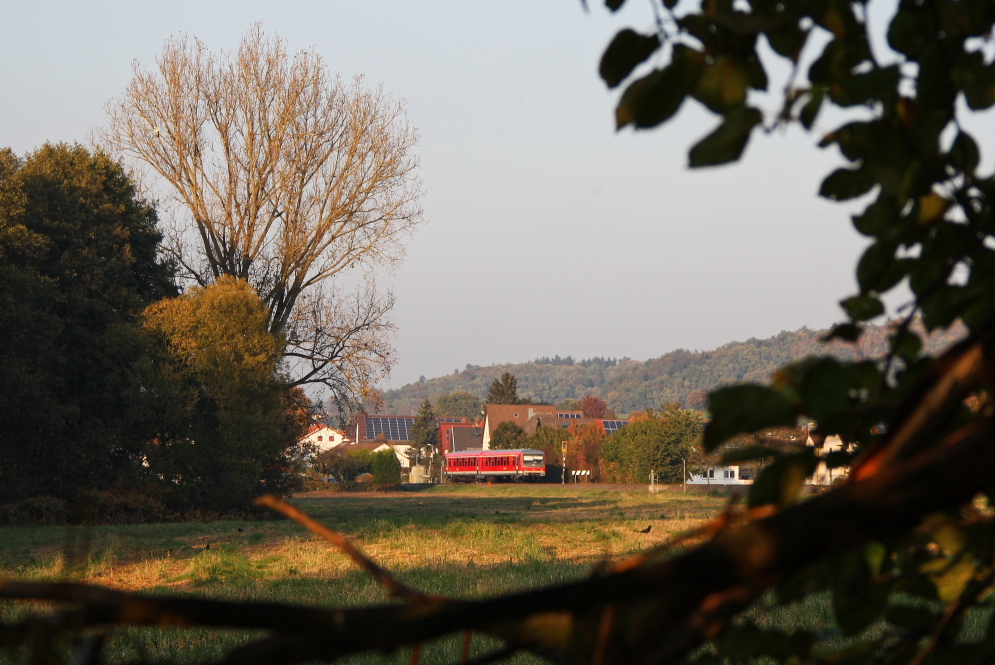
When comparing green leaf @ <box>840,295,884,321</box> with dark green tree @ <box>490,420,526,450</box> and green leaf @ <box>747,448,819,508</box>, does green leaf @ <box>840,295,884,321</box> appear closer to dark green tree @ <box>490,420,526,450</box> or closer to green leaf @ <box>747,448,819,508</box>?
green leaf @ <box>747,448,819,508</box>

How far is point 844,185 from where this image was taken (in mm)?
Answer: 985

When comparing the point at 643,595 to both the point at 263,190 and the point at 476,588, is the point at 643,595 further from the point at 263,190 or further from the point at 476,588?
the point at 263,190

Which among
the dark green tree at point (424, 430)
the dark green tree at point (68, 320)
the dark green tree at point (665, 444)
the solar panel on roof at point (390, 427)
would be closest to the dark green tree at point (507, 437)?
the dark green tree at point (665, 444)

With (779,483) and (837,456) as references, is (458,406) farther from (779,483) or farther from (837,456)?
(779,483)

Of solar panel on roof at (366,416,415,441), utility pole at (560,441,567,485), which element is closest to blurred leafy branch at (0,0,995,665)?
utility pole at (560,441,567,485)

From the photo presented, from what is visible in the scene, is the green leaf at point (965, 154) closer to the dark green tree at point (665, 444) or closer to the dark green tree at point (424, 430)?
the dark green tree at point (665, 444)

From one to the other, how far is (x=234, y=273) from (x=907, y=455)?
28635 millimetres

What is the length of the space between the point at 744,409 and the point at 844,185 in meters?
0.38

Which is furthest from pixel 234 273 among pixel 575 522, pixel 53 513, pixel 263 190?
pixel 575 522

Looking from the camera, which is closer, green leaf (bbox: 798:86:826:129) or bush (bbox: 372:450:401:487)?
green leaf (bbox: 798:86:826:129)

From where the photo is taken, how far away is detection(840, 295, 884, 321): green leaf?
0.96 m

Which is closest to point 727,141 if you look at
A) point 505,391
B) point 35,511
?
point 35,511

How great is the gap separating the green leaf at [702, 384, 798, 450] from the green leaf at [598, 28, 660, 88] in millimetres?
334

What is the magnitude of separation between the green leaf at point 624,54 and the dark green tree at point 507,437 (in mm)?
69918
